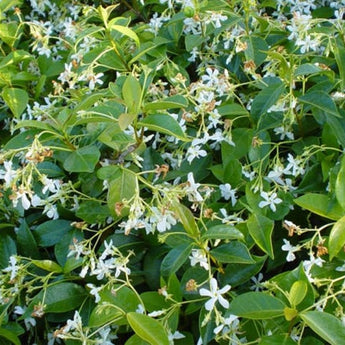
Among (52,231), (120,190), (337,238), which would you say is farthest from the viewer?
(52,231)

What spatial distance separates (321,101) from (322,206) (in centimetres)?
27

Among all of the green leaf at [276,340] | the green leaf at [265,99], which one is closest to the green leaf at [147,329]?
the green leaf at [276,340]

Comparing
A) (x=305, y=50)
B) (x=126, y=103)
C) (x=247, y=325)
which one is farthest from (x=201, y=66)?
(x=247, y=325)

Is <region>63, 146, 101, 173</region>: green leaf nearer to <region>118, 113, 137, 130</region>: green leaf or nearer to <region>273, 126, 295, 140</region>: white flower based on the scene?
<region>118, 113, 137, 130</region>: green leaf

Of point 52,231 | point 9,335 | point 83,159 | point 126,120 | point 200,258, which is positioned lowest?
point 9,335

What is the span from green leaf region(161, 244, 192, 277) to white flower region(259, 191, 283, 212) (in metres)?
0.19

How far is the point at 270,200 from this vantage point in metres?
1.26

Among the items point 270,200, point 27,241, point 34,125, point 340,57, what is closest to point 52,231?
point 27,241

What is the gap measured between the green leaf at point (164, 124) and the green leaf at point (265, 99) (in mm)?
213

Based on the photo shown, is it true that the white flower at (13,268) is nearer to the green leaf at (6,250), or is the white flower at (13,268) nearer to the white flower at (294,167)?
the green leaf at (6,250)

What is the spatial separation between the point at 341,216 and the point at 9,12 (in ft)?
5.32

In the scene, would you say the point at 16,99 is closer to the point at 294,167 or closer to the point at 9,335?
the point at 9,335

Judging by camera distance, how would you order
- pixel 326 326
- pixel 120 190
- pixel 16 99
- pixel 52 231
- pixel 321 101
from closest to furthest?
pixel 326 326
pixel 120 190
pixel 321 101
pixel 52 231
pixel 16 99

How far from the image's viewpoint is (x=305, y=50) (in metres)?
1.45
